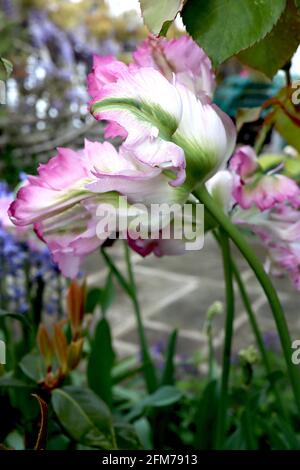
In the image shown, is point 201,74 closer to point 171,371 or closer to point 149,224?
point 149,224

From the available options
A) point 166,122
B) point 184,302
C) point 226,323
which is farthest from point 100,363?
point 184,302

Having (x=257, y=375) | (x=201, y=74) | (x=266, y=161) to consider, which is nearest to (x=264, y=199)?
Result: (x=201, y=74)

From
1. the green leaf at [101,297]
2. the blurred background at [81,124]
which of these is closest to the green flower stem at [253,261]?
the green leaf at [101,297]

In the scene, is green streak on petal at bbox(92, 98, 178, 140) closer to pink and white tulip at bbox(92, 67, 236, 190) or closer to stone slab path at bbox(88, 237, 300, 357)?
pink and white tulip at bbox(92, 67, 236, 190)

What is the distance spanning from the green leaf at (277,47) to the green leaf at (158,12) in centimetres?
9

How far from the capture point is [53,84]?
3.78m

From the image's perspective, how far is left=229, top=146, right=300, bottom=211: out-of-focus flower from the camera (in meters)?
0.46

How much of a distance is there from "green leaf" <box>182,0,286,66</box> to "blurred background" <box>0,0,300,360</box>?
1.61 meters

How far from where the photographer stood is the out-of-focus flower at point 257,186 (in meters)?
0.46

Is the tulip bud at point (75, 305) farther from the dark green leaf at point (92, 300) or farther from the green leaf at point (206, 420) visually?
the dark green leaf at point (92, 300)

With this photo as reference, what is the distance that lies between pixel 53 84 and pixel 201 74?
11.4 ft

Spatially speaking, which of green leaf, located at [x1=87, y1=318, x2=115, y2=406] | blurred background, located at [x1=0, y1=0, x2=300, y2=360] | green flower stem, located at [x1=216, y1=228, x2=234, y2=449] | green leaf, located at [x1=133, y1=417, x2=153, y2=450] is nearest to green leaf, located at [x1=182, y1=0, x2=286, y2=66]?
green flower stem, located at [x1=216, y1=228, x2=234, y2=449]

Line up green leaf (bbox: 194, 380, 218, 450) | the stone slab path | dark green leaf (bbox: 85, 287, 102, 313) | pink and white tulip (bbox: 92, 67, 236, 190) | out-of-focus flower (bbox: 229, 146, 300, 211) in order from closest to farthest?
pink and white tulip (bbox: 92, 67, 236, 190)
out-of-focus flower (bbox: 229, 146, 300, 211)
green leaf (bbox: 194, 380, 218, 450)
dark green leaf (bbox: 85, 287, 102, 313)
the stone slab path

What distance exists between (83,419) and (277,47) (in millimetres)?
329
